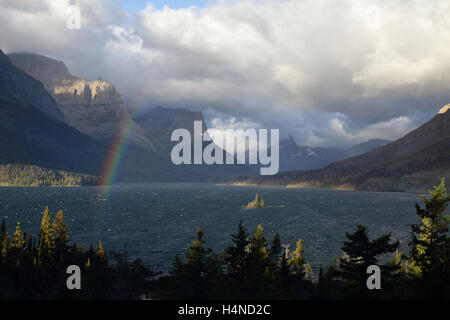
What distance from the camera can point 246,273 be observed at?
45781 millimetres

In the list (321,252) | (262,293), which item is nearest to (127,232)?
(321,252)

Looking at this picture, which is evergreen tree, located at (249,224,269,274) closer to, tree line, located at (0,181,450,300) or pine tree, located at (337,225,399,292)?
tree line, located at (0,181,450,300)

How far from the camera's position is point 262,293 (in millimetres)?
40500

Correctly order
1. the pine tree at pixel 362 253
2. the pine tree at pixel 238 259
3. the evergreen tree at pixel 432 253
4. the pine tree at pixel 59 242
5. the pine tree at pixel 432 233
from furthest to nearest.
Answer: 1. the pine tree at pixel 59 242
2. the pine tree at pixel 238 259
3. the pine tree at pixel 362 253
4. the pine tree at pixel 432 233
5. the evergreen tree at pixel 432 253

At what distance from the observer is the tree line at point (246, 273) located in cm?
3519

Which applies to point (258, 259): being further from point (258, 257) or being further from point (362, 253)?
point (362, 253)

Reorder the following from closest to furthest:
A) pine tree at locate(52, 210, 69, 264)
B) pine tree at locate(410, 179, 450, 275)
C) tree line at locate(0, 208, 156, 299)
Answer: pine tree at locate(410, 179, 450, 275)
tree line at locate(0, 208, 156, 299)
pine tree at locate(52, 210, 69, 264)

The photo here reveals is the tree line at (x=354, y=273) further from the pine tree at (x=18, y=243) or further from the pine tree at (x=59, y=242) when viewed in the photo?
the pine tree at (x=18, y=243)

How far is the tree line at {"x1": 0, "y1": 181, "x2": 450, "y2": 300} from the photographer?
35.2 meters

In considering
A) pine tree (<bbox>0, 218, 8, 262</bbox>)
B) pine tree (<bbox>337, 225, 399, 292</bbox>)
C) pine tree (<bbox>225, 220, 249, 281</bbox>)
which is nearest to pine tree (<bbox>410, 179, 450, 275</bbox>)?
pine tree (<bbox>337, 225, 399, 292</bbox>)

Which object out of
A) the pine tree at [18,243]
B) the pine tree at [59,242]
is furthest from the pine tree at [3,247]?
the pine tree at [59,242]

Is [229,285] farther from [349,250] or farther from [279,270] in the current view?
[279,270]

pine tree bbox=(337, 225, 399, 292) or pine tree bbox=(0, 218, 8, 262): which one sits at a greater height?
pine tree bbox=(337, 225, 399, 292)
